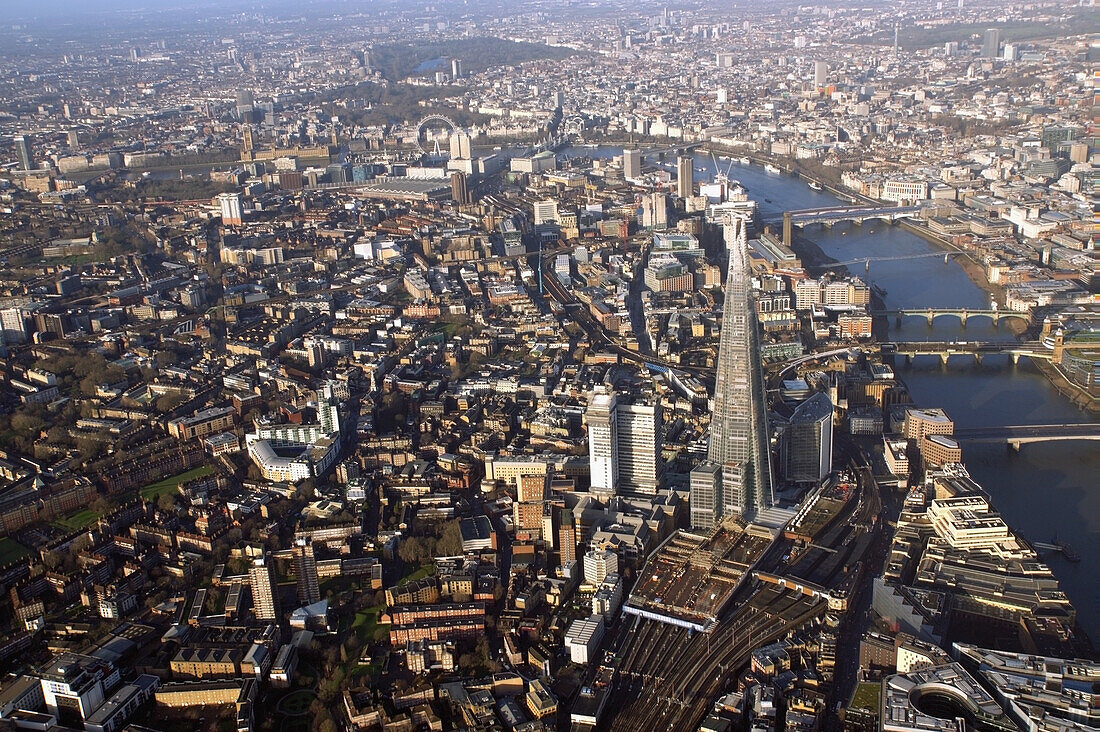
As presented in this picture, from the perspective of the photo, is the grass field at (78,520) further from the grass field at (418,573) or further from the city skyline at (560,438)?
the grass field at (418,573)

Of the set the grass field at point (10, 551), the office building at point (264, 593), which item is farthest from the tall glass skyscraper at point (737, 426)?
the grass field at point (10, 551)

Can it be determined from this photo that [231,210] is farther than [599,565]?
Yes

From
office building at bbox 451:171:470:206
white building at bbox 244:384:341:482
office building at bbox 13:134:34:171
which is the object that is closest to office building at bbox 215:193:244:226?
office building at bbox 451:171:470:206

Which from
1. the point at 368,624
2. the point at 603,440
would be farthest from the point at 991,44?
the point at 368,624

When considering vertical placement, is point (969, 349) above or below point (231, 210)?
below

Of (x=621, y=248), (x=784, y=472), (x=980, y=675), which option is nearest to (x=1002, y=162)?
(x=621, y=248)

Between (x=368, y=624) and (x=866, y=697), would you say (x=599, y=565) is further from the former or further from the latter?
(x=866, y=697)
